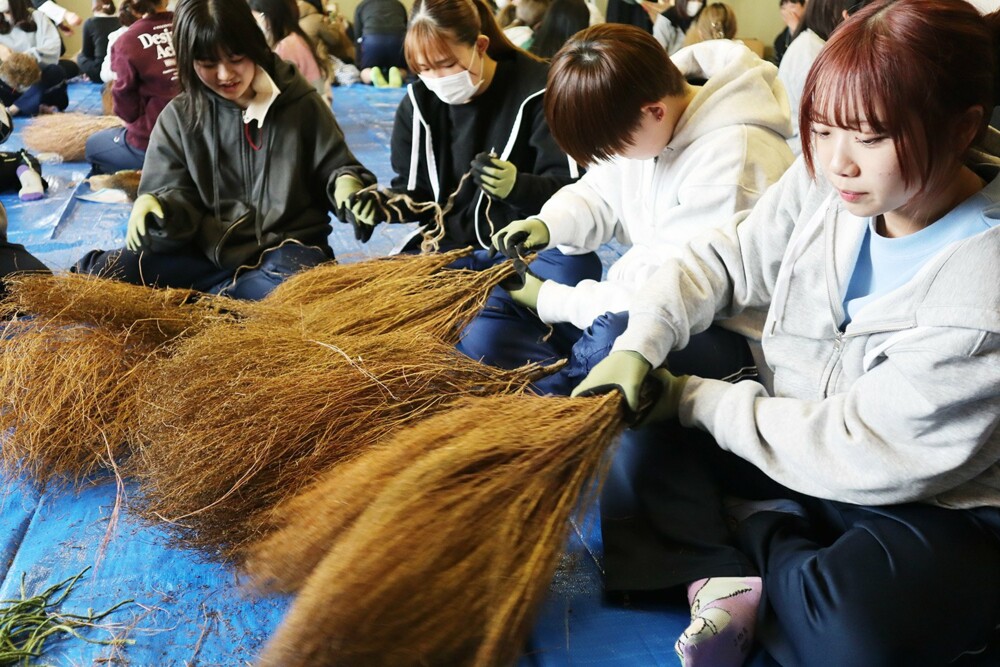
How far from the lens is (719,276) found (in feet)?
4.32

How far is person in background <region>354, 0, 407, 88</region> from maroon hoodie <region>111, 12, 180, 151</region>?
3.15 meters

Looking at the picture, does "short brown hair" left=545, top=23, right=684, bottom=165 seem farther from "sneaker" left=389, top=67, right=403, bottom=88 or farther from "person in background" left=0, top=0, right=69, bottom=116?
"sneaker" left=389, top=67, right=403, bottom=88

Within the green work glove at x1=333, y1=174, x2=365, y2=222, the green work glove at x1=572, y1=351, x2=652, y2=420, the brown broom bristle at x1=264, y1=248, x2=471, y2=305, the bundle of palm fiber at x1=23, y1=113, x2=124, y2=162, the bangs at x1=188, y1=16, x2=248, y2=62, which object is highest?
the bangs at x1=188, y1=16, x2=248, y2=62

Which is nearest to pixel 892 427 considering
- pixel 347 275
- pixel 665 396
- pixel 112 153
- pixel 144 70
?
pixel 665 396

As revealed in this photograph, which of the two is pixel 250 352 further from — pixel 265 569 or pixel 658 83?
pixel 658 83

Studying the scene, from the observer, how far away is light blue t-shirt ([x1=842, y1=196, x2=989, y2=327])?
98cm

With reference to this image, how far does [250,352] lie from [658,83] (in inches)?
32.0

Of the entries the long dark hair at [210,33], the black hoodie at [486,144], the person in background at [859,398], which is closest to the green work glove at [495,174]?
the black hoodie at [486,144]

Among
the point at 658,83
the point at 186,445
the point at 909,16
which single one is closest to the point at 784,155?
the point at 658,83

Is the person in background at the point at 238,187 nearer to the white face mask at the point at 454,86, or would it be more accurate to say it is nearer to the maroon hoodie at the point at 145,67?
the white face mask at the point at 454,86

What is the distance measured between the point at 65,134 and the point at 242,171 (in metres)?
2.17

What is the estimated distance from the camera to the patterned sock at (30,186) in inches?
120

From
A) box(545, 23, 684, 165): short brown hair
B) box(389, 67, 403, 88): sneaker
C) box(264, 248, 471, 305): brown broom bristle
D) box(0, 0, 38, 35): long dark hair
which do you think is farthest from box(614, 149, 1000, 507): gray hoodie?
box(389, 67, 403, 88): sneaker

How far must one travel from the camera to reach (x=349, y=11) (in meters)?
8.24
